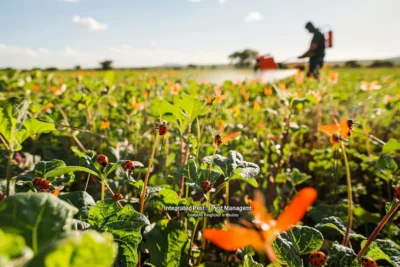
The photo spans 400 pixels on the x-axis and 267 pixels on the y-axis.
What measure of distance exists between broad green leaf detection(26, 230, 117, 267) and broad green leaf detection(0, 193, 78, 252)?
146 millimetres

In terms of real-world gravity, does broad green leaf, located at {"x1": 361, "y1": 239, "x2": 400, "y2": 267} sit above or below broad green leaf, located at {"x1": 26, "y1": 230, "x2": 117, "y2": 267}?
below

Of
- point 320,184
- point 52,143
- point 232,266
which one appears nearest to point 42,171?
point 232,266

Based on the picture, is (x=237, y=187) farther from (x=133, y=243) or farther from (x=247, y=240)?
(x=133, y=243)

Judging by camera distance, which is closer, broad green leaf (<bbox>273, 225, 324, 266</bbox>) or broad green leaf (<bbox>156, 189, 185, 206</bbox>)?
broad green leaf (<bbox>273, 225, 324, 266</bbox>)

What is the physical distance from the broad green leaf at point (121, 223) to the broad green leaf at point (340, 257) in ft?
1.88

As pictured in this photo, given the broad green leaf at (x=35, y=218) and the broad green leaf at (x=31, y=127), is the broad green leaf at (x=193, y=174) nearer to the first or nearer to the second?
the broad green leaf at (x=31, y=127)

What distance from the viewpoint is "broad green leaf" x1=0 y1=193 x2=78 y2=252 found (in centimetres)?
54

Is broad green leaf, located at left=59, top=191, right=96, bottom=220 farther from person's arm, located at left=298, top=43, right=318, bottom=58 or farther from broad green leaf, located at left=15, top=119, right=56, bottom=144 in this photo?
person's arm, located at left=298, top=43, right=318, bottom=58

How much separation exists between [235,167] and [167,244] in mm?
447

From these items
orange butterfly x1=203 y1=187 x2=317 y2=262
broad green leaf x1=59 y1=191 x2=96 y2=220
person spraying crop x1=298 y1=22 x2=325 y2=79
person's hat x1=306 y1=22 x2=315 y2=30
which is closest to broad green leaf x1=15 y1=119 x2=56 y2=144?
broad green leaf x1=59 y1=191 x2=96 y2=220

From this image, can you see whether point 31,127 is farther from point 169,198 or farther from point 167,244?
point 167,244

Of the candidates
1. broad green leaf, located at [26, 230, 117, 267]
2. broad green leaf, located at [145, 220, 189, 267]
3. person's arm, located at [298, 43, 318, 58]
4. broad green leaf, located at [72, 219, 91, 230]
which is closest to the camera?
broad green leaf, located at [26, 230, 117, 267]

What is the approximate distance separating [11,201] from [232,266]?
1.54 m

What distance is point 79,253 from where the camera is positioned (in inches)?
15.6
